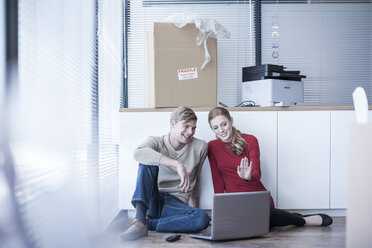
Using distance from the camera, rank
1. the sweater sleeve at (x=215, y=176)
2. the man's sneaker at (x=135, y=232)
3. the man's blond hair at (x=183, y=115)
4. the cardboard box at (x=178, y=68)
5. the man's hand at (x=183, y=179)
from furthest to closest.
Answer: the cardboard box at (x=178, y=68), the sweater sleeve at (x=215, y=176), the man's blond hair at (x=183, y=115), the man's hand at (x=183, y=179), the man's sneaker at (x=135, y=232)

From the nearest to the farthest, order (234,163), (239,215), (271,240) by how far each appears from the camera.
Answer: (239,215)
(271,240)
(234,163)

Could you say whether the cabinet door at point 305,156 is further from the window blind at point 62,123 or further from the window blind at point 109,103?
the window blind at point 62,123

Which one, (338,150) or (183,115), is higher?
(183,115)

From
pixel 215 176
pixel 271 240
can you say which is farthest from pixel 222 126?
pixel 271 240

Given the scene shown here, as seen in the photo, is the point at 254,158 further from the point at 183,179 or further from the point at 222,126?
the point at 183,179

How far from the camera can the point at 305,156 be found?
275 centimetres

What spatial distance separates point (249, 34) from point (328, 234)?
1836 millimetres

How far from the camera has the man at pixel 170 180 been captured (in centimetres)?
223

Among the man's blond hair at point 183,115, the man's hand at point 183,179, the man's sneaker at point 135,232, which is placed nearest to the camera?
the man's sneaker at point 135,232

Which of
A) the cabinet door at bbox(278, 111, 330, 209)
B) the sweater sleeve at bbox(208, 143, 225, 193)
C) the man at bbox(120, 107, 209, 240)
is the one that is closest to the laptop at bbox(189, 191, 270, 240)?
the man at bbox(120, 107, 209, 240)

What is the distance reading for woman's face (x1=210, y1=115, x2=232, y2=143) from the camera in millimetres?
2389

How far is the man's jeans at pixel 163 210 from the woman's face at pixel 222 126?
1.57ft

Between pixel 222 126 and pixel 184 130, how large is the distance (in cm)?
26

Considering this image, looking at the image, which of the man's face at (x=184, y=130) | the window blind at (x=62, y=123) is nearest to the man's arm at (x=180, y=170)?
the man's face at (x=184, y=130)
